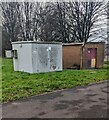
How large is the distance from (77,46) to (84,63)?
160cm

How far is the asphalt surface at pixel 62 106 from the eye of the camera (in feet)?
19.3

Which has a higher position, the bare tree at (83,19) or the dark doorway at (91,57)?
the bare tree at (83,19)

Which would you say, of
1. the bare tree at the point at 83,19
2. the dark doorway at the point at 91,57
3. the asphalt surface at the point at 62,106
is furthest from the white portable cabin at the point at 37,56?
the bare tree at the point at 83,19

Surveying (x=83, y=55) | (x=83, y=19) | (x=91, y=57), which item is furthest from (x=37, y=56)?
(x=83, y=19)

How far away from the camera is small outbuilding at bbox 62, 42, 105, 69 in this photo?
717 inches

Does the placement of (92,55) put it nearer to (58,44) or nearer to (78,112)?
(58,44)

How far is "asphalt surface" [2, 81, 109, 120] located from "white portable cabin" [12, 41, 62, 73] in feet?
18.1

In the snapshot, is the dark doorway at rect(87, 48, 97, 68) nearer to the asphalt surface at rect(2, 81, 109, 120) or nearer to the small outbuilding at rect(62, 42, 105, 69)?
the small outbuilding at rect(62, 42, 105, 69)

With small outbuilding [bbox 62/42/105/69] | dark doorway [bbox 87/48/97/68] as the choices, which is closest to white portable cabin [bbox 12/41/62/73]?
small outbuilding [bbox 62/42/105/69]

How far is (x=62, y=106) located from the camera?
6723mm

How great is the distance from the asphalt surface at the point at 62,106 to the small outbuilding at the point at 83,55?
30.7 feet

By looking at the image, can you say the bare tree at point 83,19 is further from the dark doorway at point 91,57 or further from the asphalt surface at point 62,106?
the asphalt surface at point 62,106

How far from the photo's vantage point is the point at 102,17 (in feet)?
95.8

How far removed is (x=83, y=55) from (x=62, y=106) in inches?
468
